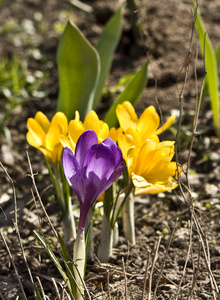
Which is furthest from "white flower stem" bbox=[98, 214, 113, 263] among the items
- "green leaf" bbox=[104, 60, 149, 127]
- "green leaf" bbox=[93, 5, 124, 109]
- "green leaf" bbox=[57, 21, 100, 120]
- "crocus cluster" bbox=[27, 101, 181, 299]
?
"green leaf" bbox=[93, 5, 124, 109]

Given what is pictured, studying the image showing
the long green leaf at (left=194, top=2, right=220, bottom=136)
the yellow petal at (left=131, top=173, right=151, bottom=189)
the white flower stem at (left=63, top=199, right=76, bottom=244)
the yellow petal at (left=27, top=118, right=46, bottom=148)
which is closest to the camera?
the yellow petal at (left=131, top=173, right=151, bottom=189)

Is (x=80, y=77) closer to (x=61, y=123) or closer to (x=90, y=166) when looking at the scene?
(x=61, y=123)

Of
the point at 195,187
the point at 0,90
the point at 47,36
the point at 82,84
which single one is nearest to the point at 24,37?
the point at 47,36

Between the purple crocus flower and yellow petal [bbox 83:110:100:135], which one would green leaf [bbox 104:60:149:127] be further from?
the purple crocus flower

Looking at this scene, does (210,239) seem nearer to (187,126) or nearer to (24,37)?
(187,126)

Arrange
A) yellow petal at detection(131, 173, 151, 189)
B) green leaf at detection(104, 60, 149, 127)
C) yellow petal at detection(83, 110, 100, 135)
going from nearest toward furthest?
yellow petal at detection(131, 173, 151, 189) < yellow petal at detection(83, 110, 100, 135) < green leaf at detection(104, 60, 149, 127)

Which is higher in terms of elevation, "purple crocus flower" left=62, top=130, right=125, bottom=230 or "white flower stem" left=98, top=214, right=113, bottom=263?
"purple crocus flower" left=62, top=130, right=125, bottom=230

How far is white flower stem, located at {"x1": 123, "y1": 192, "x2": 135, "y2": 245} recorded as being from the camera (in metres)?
1.69

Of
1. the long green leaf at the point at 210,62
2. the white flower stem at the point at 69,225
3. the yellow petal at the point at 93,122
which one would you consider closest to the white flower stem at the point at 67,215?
the white flower stem at the point at 69,225

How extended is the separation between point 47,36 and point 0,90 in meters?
0.67

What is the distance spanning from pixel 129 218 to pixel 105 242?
0.13 m

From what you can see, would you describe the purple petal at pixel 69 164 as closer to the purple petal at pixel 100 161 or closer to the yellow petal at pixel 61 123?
the purple petal at pixel 100 161

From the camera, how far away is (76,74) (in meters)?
2.02

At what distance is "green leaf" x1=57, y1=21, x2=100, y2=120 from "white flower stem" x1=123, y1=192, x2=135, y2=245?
49 centimetres
